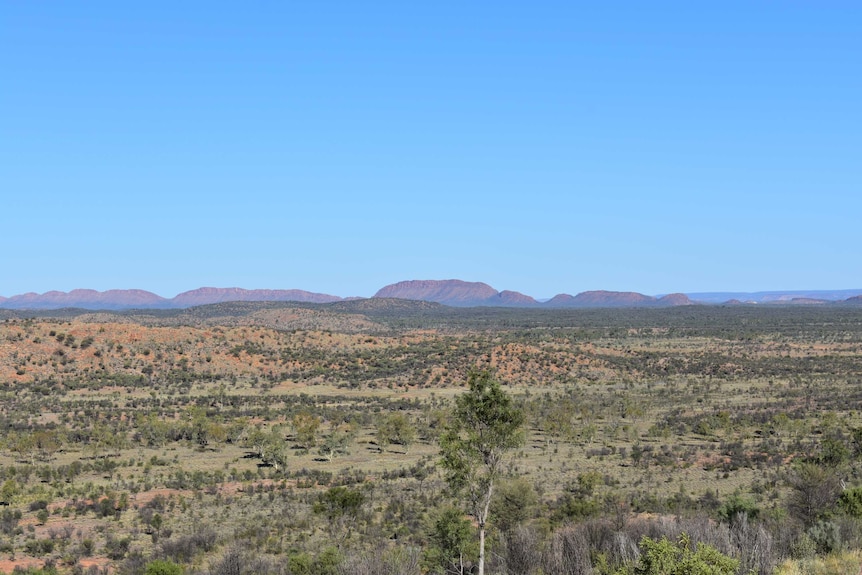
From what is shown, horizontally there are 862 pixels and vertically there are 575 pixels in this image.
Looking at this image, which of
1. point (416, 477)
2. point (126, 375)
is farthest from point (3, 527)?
point (126, 375)

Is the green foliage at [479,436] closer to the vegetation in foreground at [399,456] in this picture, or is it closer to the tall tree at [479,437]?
the tall tree at [479,437]

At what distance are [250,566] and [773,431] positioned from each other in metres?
41.8

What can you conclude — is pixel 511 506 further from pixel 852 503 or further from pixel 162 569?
pixel 162 569

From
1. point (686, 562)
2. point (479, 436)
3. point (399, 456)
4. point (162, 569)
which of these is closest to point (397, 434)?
point (399, 456)

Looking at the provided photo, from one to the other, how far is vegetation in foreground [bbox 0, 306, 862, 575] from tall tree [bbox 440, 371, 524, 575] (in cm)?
27

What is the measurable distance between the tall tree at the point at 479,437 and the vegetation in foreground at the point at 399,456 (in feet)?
0.89

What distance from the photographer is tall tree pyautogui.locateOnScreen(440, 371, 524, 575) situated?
18453mm

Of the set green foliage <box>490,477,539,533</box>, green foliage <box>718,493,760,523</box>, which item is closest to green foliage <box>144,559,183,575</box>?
green foliage <box>490,477,539,533</box>

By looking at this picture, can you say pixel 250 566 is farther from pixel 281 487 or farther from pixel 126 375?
pixel 126 375

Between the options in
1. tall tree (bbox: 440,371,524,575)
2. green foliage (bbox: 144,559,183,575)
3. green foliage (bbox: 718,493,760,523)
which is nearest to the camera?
tall tree (bbox: 440,371,524,575)

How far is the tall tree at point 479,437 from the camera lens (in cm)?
1845

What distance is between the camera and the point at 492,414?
61.3 ft

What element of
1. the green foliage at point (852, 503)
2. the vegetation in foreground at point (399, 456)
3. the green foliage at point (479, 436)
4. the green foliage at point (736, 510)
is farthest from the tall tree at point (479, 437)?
the green foliage at point (852, 503)

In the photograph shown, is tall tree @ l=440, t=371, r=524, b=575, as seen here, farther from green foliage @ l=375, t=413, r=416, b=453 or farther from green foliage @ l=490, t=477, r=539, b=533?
green foliage @ l=375, t=413, r=416, b=453
